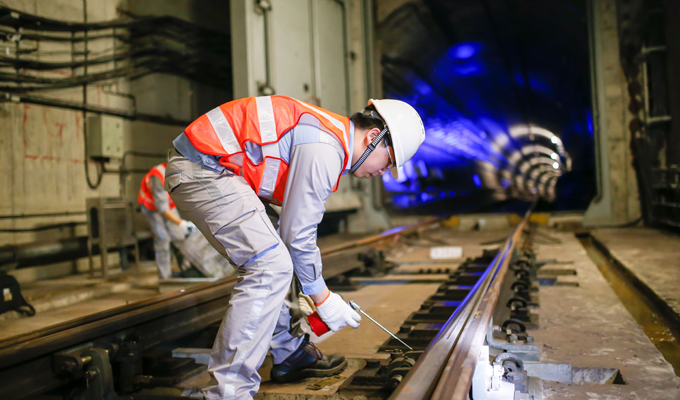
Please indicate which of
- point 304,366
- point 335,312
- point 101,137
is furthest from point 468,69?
point 335,312

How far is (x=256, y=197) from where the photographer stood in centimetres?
204

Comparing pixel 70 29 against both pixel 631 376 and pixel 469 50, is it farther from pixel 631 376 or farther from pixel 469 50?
pixel 469 50

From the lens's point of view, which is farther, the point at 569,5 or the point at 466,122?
the point at 466,122

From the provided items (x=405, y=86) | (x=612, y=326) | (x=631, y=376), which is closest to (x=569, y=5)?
(x=405, y=86)

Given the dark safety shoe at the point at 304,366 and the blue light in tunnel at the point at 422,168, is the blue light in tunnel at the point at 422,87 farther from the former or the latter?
the dark safety shoe at the point at 304,366

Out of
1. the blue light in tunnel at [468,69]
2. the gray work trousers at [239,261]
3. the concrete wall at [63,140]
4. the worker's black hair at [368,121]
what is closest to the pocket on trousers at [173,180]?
the gray work trousers at [239,261]

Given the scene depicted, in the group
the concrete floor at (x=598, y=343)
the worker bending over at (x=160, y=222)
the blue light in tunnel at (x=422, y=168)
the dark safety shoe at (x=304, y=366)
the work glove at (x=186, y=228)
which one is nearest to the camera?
the concrete floor at (x=598, y=343)

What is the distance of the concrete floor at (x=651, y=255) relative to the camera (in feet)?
12.5

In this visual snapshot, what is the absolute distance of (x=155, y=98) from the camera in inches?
345

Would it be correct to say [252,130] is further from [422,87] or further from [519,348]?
[422,87]

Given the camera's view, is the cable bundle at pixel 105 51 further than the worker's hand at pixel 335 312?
Yes

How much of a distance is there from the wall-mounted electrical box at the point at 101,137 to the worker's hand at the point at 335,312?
21.1 ft

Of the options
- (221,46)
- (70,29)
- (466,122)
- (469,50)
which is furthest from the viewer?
(466,122)

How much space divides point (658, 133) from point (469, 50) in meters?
5.92
